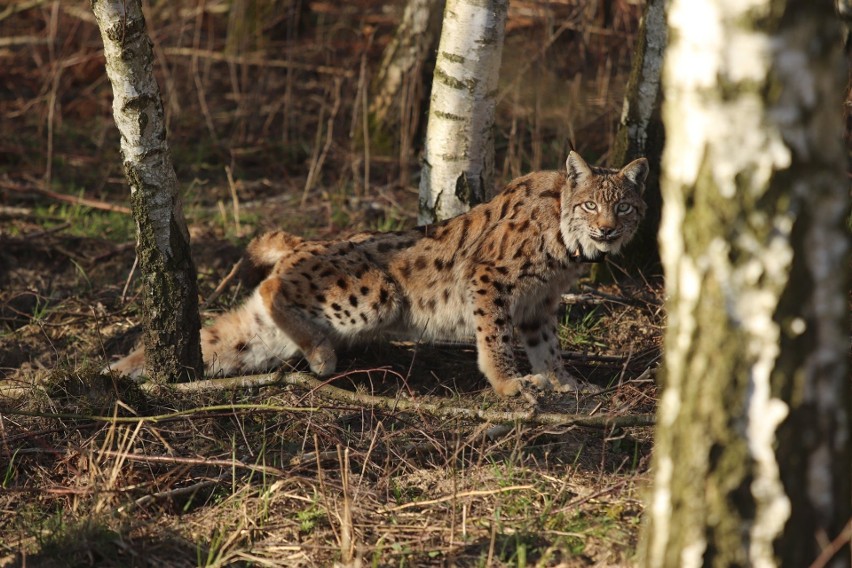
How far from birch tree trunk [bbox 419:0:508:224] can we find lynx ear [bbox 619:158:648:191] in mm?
895

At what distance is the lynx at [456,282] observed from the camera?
5301mm

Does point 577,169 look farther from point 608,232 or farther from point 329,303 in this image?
point 329,303

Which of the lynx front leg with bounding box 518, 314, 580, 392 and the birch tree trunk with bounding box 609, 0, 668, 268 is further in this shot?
the birch tree trunk with bounding box 609, 0, 668, 268

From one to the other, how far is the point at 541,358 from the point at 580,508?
1833 mm

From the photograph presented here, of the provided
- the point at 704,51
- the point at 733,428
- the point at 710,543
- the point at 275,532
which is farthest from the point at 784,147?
the point at 275,532

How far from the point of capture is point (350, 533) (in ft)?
11.3

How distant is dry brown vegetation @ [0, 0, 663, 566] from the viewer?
3584 mm

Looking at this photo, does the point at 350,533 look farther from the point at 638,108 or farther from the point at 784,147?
the point at 638,108

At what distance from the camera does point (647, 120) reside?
19.5 feet

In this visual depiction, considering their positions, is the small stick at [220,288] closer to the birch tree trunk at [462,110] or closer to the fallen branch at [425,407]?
the birch tree trunk at [462,110]

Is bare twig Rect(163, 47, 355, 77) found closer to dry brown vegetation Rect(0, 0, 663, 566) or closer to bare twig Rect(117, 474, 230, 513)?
dry brown vegetation Rect(0, 0, 663, 566)

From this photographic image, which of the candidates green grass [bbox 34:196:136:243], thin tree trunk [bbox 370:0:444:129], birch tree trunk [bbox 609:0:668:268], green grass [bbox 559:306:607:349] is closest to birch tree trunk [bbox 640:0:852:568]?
green grass [bbox 559:306:607:349]

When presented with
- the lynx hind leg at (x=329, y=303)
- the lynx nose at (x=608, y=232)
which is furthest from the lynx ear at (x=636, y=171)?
the lynx hind leg at (x=329, y=303)

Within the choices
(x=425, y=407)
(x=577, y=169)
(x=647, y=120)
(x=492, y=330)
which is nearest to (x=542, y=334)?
(x=492, y=330)
